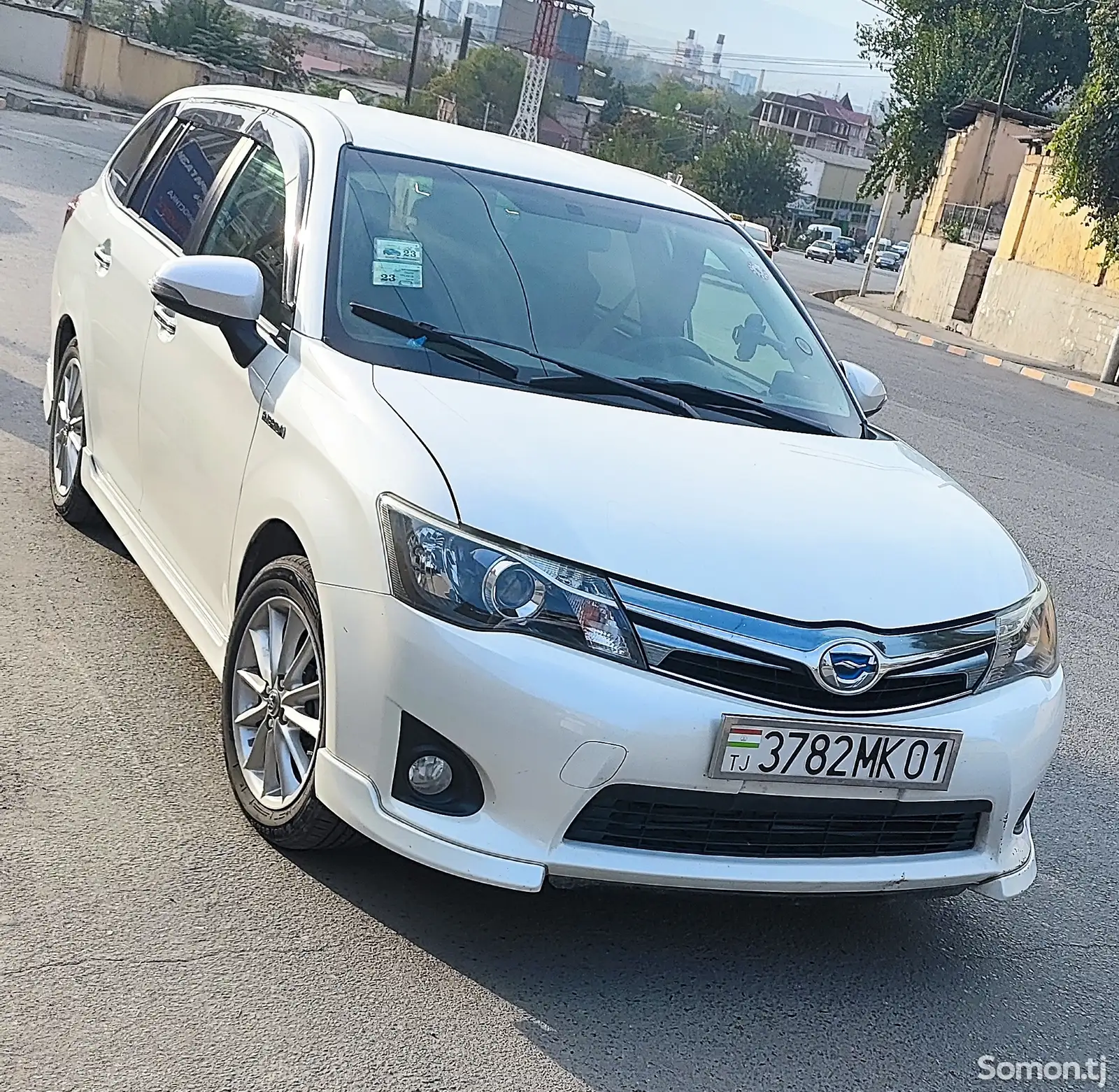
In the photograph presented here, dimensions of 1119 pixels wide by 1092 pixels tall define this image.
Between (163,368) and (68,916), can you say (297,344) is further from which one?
(68,916)

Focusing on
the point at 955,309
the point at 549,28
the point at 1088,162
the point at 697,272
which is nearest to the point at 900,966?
the point at 697,272

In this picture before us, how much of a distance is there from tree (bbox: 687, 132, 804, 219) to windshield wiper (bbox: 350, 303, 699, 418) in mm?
92334

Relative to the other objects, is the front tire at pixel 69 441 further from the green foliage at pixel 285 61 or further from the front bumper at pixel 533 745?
the green foliage at pixel 285 61

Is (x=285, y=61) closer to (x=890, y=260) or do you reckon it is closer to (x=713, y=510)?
(x=890, y=260)

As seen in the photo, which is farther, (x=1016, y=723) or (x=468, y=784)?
(x=1016, y=723)

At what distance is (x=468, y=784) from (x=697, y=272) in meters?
2.25

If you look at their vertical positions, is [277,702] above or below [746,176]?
above

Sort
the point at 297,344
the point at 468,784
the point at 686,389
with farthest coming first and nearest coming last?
the point at 686,389
the point at 297,344
the point at 468,784

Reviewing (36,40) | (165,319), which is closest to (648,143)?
(36,40)

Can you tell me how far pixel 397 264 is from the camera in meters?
4.23

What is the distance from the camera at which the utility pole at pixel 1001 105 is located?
137 feet

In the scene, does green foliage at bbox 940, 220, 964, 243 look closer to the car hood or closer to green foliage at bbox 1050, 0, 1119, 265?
green foliage at bbox 1050, 0, 1119, 265

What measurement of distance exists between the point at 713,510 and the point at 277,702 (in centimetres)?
114

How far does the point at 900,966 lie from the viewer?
3695 mm
